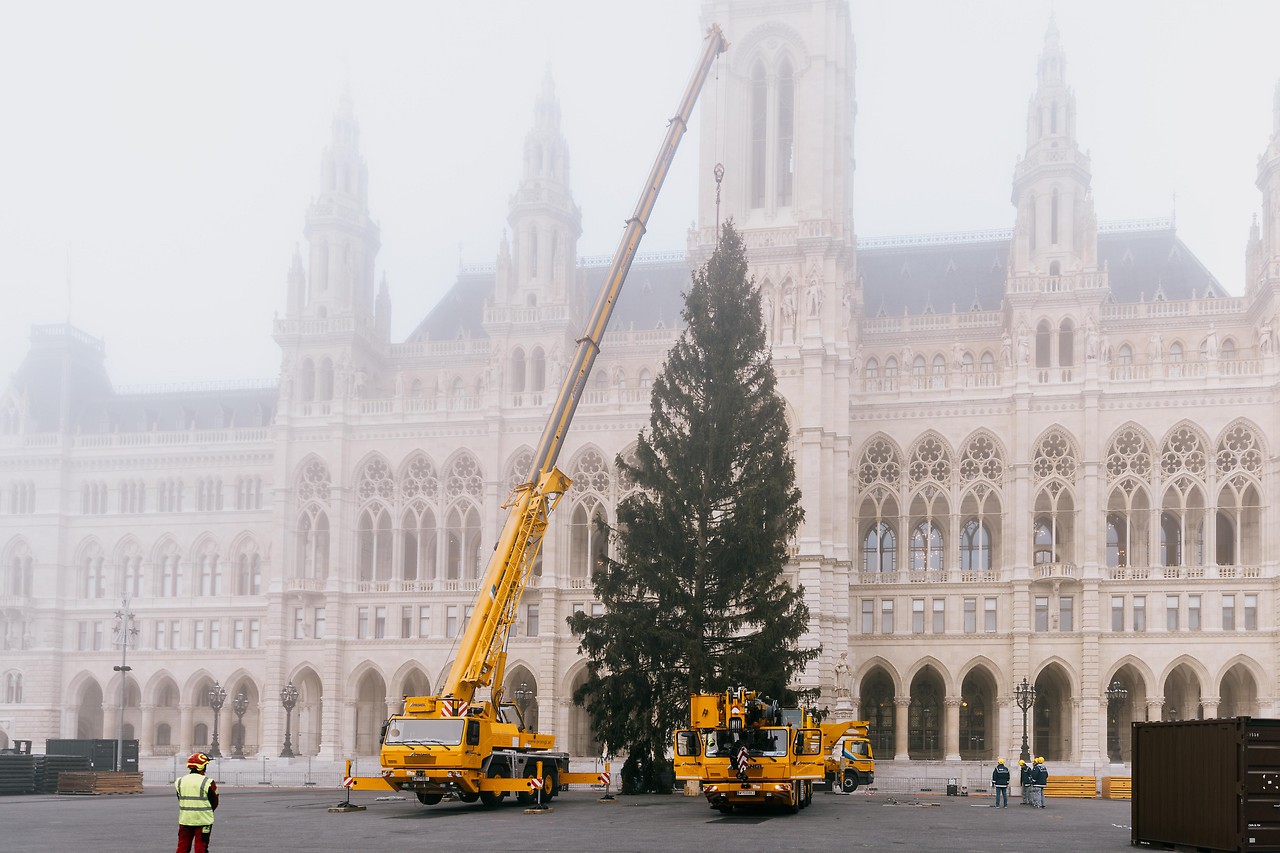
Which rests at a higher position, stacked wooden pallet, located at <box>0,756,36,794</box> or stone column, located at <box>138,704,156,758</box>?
stacked wooden pallet, located at <box>0,756,36,794</box>

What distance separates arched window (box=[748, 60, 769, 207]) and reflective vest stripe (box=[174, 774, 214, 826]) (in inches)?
2227

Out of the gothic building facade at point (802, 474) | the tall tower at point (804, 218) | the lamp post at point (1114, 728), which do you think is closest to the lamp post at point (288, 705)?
the gothic building facade at point (802, 474)

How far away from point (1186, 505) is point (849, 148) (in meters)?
25.2

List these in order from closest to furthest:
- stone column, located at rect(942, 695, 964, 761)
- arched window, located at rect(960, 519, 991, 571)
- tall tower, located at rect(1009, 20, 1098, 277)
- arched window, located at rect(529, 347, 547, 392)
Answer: stone column, located at rect(942, 695, 964, 761)
tall tower, located at rect(1009, 20, 1098, 277)
arched window, located at rect(960, 519, 991, 571)
arched window, located at rect(529, 347, 547, 392)

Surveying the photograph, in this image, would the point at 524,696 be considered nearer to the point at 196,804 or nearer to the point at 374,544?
the point at 374,544

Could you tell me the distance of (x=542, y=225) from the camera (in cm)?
7662

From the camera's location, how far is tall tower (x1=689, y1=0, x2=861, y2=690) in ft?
221

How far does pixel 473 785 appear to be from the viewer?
35.7 meters

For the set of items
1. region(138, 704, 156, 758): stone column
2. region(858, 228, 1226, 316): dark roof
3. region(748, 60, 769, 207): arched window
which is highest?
region(748, 60, 769, 207): arched window

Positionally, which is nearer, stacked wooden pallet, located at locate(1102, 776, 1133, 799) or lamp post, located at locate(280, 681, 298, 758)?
stacked wooden pallet, located at locate(1102, 776, 1133, 799)

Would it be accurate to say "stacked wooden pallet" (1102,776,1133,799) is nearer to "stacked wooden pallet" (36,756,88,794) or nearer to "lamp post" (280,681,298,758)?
"stacked wooden pallet" (36,756,88,794)

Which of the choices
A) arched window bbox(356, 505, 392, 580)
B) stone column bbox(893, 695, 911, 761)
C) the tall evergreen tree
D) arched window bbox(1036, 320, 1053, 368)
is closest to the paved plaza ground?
the tall evergreen tree

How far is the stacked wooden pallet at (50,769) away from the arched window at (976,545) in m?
42.1

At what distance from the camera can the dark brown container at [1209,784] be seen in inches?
921
